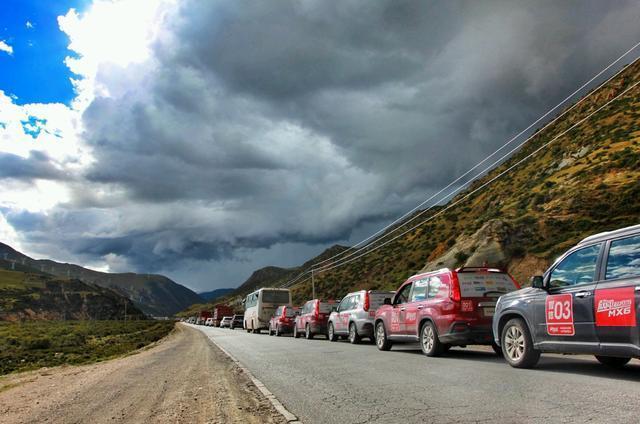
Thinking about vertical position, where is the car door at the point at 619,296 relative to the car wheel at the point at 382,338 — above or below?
above

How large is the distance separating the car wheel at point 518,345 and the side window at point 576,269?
104 cm

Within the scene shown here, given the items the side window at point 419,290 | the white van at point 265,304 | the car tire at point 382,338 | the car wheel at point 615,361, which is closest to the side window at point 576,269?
the car wheel at point 615,361

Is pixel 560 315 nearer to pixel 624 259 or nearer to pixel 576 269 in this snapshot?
pixel 576 269

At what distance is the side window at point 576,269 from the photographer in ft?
25.2

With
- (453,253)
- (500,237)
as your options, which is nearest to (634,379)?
(500,237)

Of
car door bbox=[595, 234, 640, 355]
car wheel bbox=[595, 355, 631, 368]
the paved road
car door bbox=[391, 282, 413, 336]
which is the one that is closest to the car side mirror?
car door bbox=[595, 234, 640, 355]

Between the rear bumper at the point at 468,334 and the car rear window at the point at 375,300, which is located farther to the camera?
the car rear window at the point at 375,300

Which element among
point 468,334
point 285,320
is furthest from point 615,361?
point 285,320

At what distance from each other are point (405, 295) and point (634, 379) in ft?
22.7

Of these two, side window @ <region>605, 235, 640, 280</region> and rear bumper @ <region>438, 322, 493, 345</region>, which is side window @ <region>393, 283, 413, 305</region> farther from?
side window @ <region>605, 235, 640, 280</region>

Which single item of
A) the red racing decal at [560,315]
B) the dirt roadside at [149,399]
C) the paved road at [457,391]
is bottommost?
the dirt roadside at [149,399]

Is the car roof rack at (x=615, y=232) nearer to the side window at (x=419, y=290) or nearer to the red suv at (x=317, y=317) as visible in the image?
the side window at (x=419, y=290)

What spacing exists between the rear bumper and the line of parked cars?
0.07 feet

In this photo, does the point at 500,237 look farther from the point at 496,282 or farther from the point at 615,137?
the point at 496,282
